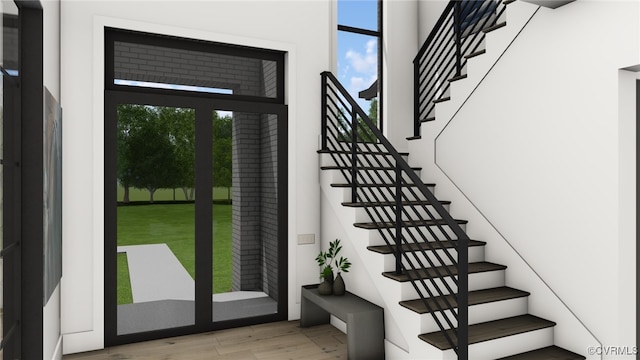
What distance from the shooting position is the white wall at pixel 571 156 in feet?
8.97

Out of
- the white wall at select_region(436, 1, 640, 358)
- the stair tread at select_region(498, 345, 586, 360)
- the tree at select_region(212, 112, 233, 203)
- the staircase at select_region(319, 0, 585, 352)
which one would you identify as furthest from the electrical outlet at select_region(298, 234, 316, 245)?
A: the stair tread at select_region(498, 345, 586, 360)

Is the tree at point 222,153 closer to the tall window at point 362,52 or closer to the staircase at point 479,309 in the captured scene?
the staircase at point 479,309

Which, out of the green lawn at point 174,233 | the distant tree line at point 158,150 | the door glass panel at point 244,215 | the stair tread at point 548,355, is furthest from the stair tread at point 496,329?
the distant tree line at point 158,150

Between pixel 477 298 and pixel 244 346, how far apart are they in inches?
74.7

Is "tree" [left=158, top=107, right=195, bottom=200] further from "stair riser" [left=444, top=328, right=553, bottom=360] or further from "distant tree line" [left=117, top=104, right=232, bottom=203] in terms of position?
"stair riser" [left=444, top=328, right=553, bottom=360]

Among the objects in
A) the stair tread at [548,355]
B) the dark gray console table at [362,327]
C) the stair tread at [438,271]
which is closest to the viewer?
the stair tread at [548,355]

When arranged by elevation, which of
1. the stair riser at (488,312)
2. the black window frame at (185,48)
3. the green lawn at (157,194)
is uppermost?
the black window frame at (185,48)

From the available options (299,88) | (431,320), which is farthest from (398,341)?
(299,88)

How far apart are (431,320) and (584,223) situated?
1.24 m

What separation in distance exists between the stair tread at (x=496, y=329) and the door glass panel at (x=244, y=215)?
70.9 inches

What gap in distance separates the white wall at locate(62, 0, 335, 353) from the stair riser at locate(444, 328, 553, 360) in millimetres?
1900

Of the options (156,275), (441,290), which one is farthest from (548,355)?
(156,275)

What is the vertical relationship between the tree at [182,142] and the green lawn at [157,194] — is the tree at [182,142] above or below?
above

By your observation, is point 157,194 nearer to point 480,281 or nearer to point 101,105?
point 101,105
